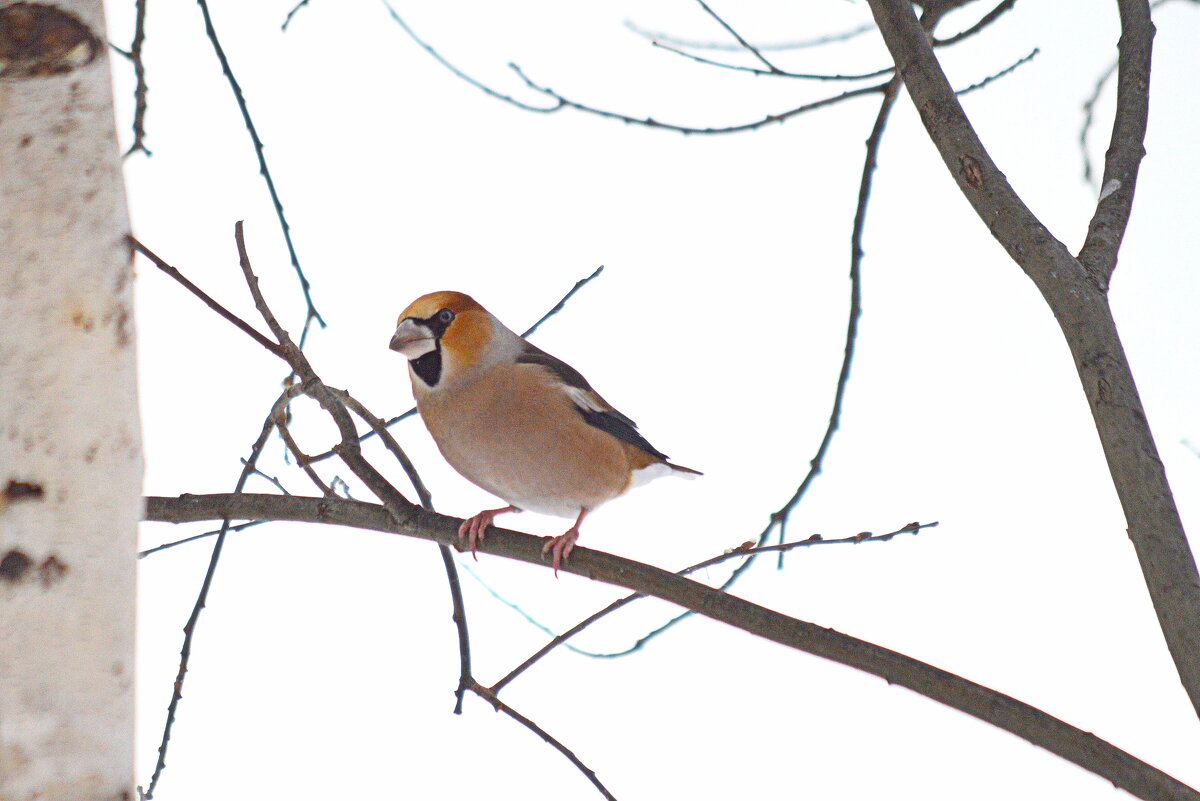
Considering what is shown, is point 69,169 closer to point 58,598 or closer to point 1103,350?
point 58,598

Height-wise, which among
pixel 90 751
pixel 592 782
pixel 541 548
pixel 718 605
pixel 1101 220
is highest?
pixel 1101 220

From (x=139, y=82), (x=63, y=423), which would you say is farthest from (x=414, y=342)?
(x=63, y=423)

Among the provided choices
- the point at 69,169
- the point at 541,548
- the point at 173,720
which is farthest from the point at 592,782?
the point at 69,169

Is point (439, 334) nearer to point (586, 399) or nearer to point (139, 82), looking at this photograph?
point (586, 399)

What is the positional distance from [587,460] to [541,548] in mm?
882

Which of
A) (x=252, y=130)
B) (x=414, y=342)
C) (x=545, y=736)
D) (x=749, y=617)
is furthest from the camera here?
(x=414, y=342)

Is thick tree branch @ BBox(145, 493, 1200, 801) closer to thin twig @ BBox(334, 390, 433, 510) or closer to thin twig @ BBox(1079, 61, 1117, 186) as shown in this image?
thin twig @ BBox(334, 390, 433, 510)

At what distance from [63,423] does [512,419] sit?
1.70 meters

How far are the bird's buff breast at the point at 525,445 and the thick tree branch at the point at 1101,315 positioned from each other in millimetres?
1087

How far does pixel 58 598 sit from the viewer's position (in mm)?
896

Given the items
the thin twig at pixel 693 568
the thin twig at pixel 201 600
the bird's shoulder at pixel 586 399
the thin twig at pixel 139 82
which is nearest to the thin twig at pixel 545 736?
the thin twig at pixel 693 568

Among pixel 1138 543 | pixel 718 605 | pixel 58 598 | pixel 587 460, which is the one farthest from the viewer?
pixel 587 460

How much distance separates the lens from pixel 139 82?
7.90 ft

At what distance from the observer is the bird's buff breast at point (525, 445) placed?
2572 mm
